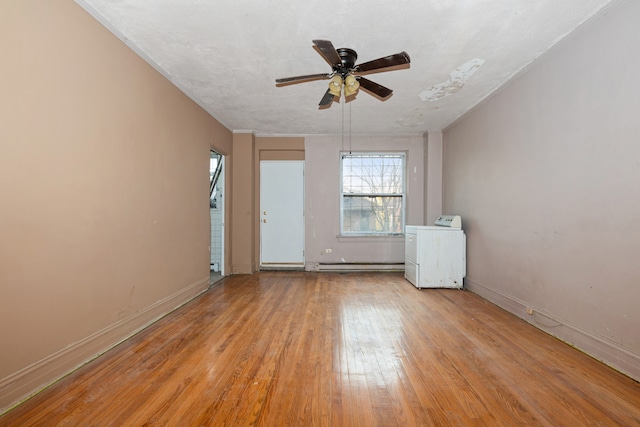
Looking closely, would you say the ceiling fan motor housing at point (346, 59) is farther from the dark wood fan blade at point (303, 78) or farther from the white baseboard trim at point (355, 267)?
the white baseboard trim at point (355, 267)

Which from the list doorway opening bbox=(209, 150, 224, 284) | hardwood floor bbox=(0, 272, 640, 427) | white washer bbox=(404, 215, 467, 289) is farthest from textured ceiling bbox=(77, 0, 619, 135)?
hardwood floor bbox=(0, 272, 640, 427)

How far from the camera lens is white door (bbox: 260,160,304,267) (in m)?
5.69

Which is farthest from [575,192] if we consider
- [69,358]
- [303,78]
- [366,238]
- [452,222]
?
[69,358]

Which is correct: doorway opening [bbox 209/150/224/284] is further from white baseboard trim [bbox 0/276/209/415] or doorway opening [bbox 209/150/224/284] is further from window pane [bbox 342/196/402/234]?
window pane [bbox 342/196/402/234]

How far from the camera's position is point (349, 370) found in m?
1.98

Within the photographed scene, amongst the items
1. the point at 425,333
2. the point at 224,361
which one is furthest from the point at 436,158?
the point at 224,361

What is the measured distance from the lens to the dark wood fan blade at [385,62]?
2219mm

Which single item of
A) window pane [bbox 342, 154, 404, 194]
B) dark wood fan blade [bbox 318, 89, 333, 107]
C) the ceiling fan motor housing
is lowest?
window pane [bbox 342, 154, 404, 194]

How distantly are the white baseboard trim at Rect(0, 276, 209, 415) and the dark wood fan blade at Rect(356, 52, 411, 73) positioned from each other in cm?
286

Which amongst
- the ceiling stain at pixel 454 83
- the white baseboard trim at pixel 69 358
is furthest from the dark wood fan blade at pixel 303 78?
the white baseboard trim at pixel 69 358

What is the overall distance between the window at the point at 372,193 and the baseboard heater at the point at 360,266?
60cm

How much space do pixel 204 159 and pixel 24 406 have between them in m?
3.13

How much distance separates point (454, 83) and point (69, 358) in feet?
13.8

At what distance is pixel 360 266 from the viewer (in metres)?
5.56
